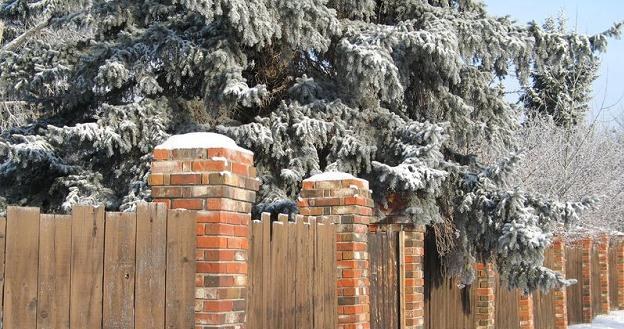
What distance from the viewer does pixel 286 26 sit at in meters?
10.2

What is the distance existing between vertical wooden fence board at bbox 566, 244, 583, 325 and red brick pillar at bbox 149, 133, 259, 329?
57.2ft

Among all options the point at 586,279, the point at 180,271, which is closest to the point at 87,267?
the point at 180,271

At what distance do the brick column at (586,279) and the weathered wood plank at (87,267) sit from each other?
20.2 m

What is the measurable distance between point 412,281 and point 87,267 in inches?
210

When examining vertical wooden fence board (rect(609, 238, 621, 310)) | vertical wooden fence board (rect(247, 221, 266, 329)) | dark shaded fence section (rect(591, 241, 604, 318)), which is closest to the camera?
vertical wooden fence board (rect(247, 221, 266, 329))

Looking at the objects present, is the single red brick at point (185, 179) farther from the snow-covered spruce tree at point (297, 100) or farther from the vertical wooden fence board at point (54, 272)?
the snow-covered spruce tree at point (297, 100)

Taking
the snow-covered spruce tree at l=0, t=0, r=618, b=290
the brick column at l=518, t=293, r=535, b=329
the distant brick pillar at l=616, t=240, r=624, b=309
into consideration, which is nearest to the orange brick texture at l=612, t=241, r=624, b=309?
the distant brick pillar at l=616, t=240, r=624, b=309

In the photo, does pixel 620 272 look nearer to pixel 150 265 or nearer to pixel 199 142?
pixel 199 142

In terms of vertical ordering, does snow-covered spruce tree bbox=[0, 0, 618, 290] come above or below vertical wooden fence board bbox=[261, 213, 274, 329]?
above

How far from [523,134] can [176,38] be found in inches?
801

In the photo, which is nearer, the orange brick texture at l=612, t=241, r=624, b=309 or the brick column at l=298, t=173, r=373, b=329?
the brick column at l=298, t=173, r=373, b=329

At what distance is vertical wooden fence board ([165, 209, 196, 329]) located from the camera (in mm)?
4773

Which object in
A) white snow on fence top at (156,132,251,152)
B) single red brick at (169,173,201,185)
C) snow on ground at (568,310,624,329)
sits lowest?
snow on ground at (568,310,624,329)

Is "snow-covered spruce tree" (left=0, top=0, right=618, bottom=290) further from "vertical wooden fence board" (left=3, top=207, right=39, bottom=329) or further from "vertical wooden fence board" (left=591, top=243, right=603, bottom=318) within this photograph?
"vertical wooden fence board" (left=591, top=243, right=603, bottom=318)
